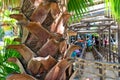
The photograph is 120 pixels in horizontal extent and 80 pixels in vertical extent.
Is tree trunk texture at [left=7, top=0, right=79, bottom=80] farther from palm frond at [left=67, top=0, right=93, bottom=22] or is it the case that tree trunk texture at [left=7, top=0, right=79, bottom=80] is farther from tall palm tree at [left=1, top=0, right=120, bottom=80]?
palm frond at [left=67, top=0, right=93, bottom=22]

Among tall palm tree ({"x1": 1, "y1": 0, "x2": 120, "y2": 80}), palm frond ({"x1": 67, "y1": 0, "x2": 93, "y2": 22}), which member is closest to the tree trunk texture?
tall palm tree ({"x1": 1, "y1": 0, "x2": 120, "y2": 80})

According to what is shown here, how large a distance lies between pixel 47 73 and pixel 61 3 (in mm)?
437

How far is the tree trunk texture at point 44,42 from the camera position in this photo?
1.55 m

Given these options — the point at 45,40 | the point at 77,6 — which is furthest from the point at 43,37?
the point at 77,6

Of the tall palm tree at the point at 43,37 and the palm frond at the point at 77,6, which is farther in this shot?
the palm frond at the point at 77,6

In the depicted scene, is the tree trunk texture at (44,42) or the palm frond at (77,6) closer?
the tree trunk texture at (44,42)

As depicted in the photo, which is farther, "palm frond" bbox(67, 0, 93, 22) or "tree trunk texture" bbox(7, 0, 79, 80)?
"palm frond" bbox(67, 0, 93, 22)

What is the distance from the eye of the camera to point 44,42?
63.9 inches

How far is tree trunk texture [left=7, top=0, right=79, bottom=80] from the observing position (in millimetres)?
1555

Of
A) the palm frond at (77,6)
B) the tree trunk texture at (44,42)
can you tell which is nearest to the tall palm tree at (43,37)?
the tree trunk texture at (44,42)

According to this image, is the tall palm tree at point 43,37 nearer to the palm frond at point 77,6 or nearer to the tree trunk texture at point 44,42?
the tree trunk texture at point 44,42

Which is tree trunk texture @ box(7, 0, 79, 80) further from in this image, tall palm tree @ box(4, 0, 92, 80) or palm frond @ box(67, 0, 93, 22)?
palm frond @ box(67, 0, 93, 22)

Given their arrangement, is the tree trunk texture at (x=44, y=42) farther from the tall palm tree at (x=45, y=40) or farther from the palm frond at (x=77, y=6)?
the palm frond at (x=77, y=6)

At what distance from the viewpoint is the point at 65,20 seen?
1.68m
